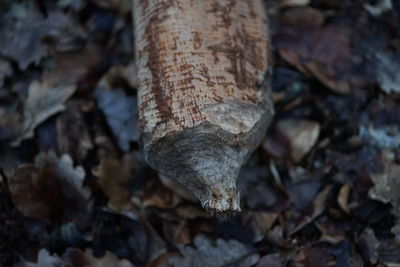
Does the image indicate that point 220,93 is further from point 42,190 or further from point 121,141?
point 42,190

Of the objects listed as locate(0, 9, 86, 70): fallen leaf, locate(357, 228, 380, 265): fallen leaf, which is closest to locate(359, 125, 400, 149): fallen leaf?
locate(357, 228, 380, 265): fallen leaf

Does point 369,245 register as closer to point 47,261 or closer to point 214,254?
point 214,254

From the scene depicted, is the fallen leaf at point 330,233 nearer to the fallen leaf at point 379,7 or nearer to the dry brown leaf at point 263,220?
the dry brown leaf at point 263,220

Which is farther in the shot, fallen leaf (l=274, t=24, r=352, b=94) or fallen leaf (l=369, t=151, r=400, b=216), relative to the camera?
fallen leaf (l=274, t=24, r=352, b=94)

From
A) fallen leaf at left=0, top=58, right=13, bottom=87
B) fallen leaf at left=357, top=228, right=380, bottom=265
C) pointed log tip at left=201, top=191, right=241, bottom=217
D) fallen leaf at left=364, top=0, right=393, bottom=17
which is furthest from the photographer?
fallen leaf at left=364, top=0, right=393, bottom=17

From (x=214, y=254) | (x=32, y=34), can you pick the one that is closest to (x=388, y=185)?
(x=214, y=254)

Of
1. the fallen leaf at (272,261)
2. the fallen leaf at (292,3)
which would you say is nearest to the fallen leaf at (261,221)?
the fallen leaf at (272,261)

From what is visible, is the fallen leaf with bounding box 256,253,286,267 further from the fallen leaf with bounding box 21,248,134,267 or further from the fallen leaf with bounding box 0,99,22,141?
the fallen leaf with bounding box 0,99,22,141
